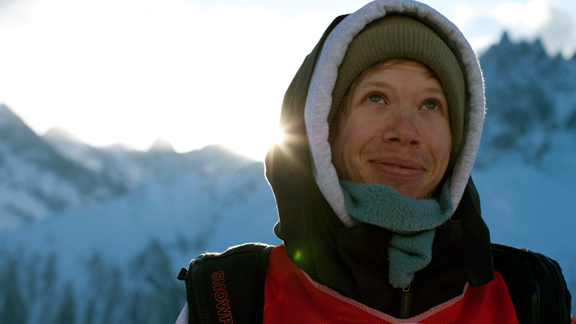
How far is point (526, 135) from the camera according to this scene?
1302 inches

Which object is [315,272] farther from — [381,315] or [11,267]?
[11,267]

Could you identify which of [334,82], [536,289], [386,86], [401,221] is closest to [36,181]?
[334,82]

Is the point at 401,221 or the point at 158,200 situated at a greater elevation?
the point at 158,200

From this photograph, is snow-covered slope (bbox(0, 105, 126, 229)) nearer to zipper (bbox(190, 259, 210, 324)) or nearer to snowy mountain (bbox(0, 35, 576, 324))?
snowy mountain (bbox(0, 35, 576, 324))

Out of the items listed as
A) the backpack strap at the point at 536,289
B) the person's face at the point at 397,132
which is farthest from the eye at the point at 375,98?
the backpack strap at the point at 536,289

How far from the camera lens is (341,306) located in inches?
53.4

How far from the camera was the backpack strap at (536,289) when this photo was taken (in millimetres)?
1404

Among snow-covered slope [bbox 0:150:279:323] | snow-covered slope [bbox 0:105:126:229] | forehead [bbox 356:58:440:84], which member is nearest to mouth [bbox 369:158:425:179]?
forehead [bbox 356:58:440:84]

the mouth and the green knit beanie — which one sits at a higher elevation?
the green knit beanie

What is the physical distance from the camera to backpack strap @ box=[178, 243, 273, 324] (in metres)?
1.40

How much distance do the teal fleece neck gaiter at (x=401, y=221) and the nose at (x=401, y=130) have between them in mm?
215

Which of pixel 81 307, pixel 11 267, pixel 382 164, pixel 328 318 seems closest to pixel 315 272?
Result: pixel 328 318

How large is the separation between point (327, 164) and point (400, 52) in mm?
596

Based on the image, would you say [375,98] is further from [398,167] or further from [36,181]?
[36,181]
